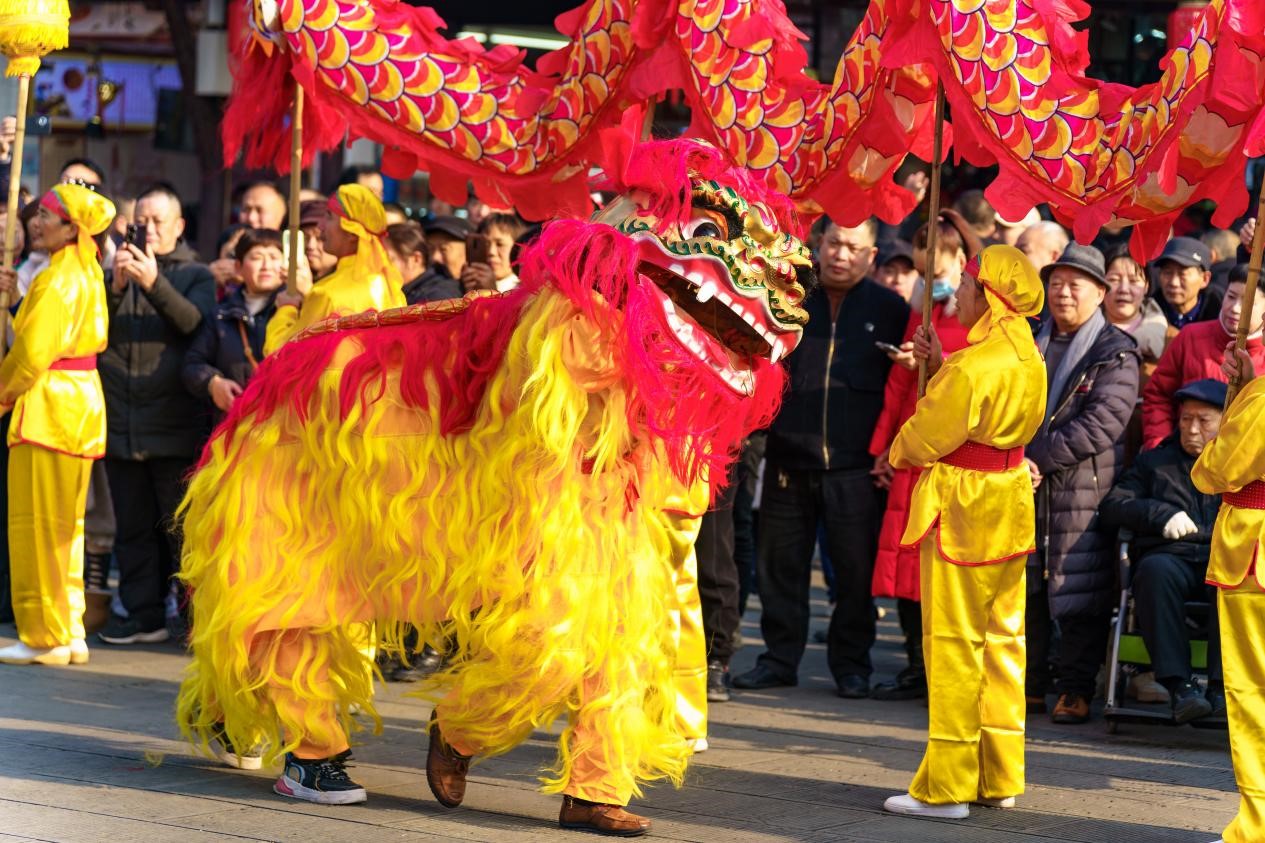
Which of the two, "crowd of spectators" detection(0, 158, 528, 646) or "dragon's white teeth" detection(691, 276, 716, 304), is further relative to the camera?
"crowd of spectators" detection(0, 158, 528, 646)

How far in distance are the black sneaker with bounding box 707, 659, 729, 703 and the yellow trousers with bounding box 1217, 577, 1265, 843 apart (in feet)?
8.94

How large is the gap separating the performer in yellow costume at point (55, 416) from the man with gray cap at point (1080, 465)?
12.8 ft

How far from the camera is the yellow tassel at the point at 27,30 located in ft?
24.2

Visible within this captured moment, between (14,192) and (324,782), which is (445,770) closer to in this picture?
(324,782)

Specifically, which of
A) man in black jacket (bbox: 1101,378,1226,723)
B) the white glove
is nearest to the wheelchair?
man in black jacket (bbox: 1101,378,1226,723)

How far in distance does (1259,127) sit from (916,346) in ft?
4.60

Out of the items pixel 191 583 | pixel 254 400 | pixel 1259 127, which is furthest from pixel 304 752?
pixel 1259 127

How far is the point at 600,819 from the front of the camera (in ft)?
17.0

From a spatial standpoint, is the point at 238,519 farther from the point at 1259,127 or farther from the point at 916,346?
the point at 1259,127

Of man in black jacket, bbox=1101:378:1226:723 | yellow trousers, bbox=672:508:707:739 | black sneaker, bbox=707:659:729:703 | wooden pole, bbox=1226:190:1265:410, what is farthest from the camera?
black sneaker, bbox=707:659:729:703

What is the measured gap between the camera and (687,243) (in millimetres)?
5027

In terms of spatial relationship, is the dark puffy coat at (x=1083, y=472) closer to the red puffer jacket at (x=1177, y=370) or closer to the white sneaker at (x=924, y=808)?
the red puffer jacket at (x=1177, y=370)

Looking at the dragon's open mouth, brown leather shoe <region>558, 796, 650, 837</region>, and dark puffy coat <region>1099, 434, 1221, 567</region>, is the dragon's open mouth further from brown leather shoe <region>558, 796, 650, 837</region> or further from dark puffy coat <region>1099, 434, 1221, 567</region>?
dark puffy coat <region>1099, 434, 1221, 567</region>

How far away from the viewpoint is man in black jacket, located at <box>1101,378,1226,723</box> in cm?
686
